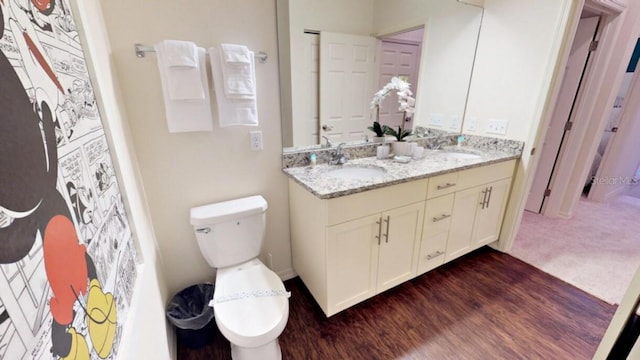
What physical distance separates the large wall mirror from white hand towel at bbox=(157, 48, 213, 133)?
449 millimetres

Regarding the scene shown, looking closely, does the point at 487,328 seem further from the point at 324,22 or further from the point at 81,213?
the point at 324,22

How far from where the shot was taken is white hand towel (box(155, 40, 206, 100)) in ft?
3.87

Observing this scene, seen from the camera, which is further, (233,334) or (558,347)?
(558,347)

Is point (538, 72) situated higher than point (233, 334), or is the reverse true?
point (538, 72)

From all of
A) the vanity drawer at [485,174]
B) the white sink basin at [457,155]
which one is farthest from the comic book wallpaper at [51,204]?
the white sink basin at [457,155]

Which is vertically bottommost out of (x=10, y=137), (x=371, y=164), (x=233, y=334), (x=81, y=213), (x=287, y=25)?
(x=233, y=334)

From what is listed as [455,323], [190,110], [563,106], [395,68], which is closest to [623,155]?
[563,106]

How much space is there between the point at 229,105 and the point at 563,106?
10.6ft

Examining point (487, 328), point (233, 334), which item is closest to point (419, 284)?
point (487, 328)

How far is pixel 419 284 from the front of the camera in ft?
Result: 6.30

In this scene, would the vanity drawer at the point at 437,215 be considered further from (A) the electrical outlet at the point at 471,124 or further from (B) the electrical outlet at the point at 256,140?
(B) the electrical outlet at the point at 256,140

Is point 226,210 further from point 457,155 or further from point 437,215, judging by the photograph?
point 457,155

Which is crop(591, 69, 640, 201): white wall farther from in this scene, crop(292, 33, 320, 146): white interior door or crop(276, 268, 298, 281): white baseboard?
crop(276, 268, 298, 281): white baseboard

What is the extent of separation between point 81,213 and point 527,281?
2580 mm
